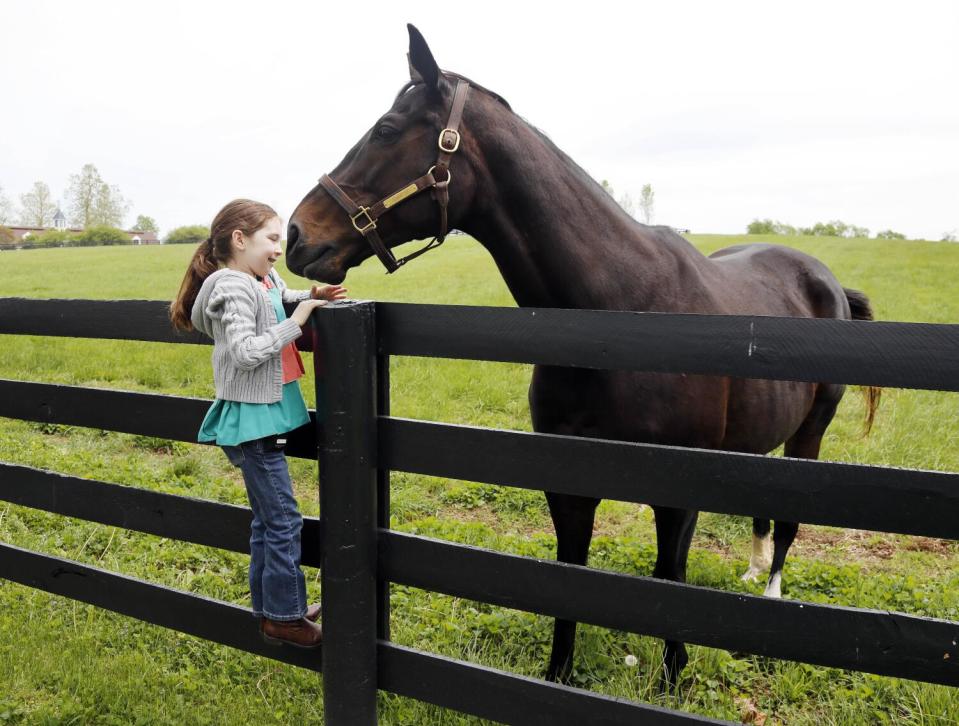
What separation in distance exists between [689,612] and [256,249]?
172 centimetres

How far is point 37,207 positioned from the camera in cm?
8481

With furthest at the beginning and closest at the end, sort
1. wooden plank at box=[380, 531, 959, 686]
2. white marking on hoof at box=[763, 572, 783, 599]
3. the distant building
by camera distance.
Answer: the distant building, white marking on hoof at box=[763, 572, 783, 599], wooden plank at box=[380, 531, 959, 686]

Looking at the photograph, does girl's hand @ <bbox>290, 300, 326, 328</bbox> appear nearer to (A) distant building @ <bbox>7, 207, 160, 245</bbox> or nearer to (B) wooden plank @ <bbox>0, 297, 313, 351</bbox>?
(B) wooden plank @ <bbox>0, 297, 313, 351</bbox>

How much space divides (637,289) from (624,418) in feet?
1.79

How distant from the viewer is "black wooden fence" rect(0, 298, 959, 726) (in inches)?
72.1

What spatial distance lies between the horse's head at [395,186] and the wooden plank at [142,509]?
3.29ft

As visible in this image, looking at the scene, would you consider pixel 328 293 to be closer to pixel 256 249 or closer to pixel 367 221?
pixel 256 249

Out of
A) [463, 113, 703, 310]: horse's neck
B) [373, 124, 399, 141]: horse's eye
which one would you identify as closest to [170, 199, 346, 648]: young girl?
[373, 124, 399, 141]: horse's eye

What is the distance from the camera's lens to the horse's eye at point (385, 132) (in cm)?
286

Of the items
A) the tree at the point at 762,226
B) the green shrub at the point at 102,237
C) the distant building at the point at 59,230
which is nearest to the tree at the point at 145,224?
the distant building at the point at 59,230

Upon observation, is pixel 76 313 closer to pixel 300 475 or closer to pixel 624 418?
pixel 624 418

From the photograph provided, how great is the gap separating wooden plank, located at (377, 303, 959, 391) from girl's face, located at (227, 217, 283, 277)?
0.41 meters

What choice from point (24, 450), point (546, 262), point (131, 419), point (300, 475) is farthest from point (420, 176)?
point (24, 450)

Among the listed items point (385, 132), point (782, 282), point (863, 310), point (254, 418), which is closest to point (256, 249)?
point (254, 418)
